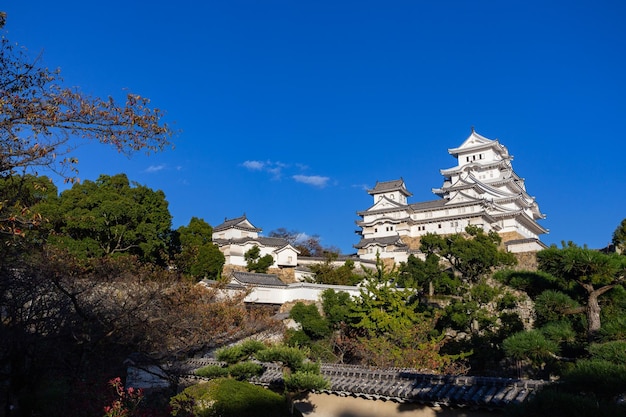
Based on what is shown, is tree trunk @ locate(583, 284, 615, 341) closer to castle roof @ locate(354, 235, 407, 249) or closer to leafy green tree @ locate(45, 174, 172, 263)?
leafy green tree @ locate(45, 174, 172, 263)

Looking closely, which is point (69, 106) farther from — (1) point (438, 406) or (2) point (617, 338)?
(2) point (617, 338)

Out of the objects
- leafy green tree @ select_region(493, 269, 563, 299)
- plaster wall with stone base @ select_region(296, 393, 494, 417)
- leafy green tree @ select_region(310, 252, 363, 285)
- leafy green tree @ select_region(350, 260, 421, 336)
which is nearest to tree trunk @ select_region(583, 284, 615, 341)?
leafy green tree @ select_region(493, 269, 563, 299)

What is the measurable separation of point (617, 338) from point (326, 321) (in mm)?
14982

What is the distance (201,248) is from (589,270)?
876 inches

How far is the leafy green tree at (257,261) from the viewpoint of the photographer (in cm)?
3102

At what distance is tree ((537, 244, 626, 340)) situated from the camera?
22.2 feet

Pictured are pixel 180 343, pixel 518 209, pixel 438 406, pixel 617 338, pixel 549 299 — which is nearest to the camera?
pixel 617 338

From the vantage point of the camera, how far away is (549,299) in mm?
7297

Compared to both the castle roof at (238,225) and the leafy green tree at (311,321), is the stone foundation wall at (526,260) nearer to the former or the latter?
the leafy green tree at (311,321)

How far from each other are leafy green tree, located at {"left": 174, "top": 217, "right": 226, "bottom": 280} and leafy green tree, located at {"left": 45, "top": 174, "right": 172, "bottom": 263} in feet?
7.26

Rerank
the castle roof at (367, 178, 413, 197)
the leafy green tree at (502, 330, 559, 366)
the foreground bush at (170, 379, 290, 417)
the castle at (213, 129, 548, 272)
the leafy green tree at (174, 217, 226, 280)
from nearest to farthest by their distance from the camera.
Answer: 1. the leafy green tree at (502, 330, 559, 366)
2. the foreground bush at (170, 379, 290, 417)
3. the leafy green tree at (174, 217, 226, 280)
4. the castle at (213, 129, 548, 272)
5. the castle roof at (367, 178, 413, 197)

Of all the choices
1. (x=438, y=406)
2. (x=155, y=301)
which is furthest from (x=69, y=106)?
(x=155, y=301)

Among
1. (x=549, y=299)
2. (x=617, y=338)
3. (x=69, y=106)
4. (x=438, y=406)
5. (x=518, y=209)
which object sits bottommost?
(x=438, y=406)

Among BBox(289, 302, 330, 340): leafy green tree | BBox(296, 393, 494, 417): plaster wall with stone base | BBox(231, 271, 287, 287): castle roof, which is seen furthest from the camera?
BBox(231, 271, 287, 287): castle roof
